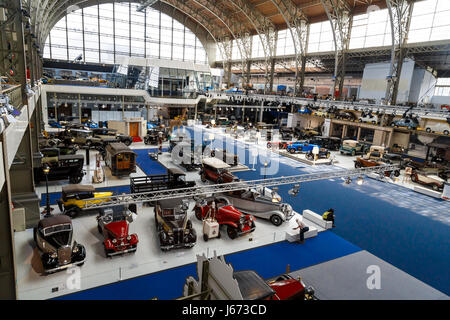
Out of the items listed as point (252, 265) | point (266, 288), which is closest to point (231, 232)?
point (252, 265)

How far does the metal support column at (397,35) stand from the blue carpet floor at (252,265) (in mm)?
21533

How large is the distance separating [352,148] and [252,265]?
72.0 ft

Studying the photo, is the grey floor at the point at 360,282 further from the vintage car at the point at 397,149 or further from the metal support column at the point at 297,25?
the metal support column at the point at 297,25

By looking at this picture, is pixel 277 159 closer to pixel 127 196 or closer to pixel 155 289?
pixel 127 196

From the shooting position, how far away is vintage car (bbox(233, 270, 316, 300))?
17.7ft

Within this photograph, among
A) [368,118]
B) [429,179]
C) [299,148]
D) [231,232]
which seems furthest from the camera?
[368,118]

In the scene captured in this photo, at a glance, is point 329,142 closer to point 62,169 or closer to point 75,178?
point 75,178

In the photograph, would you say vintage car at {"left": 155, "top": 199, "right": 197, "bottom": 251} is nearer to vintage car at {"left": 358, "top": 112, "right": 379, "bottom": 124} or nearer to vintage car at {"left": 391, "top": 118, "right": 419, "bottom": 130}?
vintage car at {"left": 391, "top": 118, "right": 419, "bottom": 130}

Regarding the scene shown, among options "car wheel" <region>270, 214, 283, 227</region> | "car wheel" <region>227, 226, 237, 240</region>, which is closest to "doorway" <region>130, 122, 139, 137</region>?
"car wheel" <region>270, 214, 283, 227</region>

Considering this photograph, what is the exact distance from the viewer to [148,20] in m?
49.8

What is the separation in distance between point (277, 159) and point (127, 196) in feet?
55.4

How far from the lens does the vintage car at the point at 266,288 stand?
5.41m

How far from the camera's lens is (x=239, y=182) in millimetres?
11695
